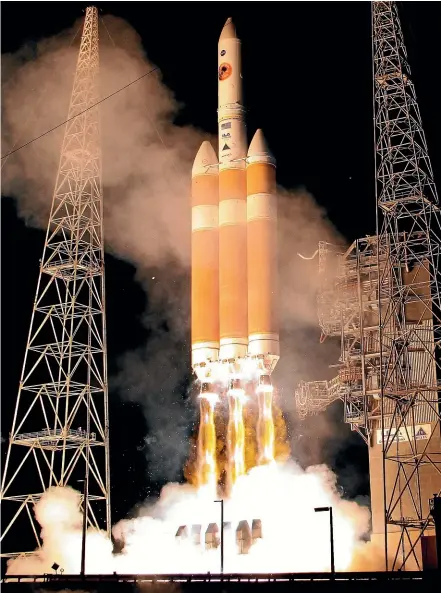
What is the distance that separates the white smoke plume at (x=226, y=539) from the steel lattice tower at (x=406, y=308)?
298 centimetres

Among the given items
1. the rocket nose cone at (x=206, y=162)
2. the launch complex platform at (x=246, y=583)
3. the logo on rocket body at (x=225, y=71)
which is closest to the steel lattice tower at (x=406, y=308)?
the logo on rocket body at (x=225, y=71)

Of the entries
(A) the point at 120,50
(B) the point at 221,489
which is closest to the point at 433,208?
(B) the point at 221,489

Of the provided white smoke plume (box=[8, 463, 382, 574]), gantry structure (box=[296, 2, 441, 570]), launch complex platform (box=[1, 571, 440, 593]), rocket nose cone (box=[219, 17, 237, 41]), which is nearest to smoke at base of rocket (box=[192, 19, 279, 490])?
rocket nose cone (box=[219, 17, 237, 41])

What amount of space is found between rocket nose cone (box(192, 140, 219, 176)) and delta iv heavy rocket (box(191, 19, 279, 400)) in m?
0.04

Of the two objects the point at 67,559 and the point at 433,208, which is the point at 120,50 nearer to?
the point at 433,208

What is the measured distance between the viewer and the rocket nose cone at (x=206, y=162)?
39.9 m

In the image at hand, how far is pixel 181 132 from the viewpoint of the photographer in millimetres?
48469

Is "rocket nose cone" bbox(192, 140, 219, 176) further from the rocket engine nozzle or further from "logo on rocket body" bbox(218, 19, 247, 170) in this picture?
the rocket engine nozzle

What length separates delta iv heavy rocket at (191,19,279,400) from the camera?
123 ft

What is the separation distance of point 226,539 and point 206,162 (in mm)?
15797

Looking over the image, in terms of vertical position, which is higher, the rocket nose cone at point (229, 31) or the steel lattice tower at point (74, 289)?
the rocket nose cone at point (229, 31)

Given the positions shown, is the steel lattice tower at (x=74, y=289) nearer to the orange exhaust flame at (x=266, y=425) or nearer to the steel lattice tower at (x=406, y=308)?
the orange exhaust flame at (x=266, y=425)

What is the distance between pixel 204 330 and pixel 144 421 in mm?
20726

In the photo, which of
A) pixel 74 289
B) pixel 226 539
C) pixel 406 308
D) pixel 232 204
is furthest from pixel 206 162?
pixel 226 539
